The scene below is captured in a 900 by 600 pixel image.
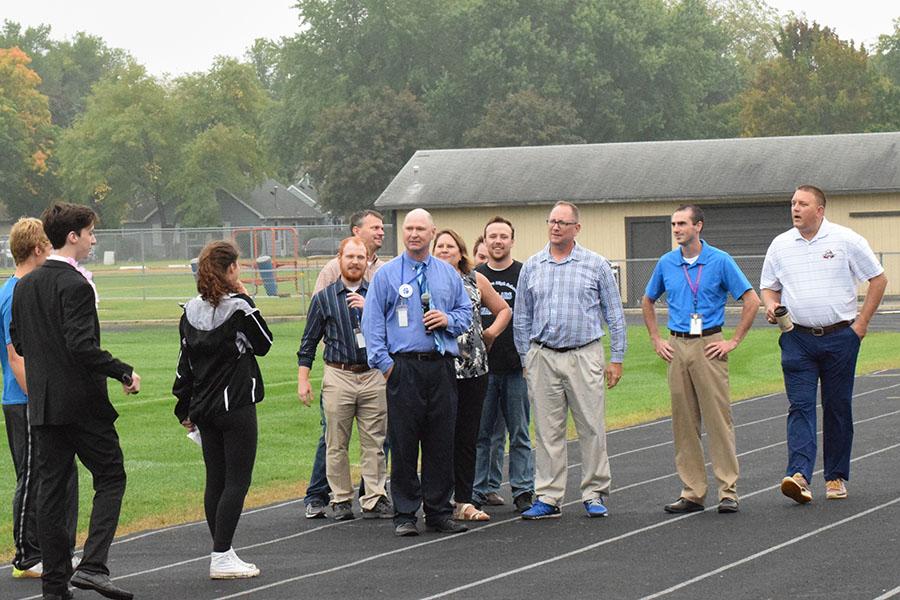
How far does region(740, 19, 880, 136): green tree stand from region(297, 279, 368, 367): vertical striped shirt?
57680 millimetres

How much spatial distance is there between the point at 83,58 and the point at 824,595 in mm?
135841

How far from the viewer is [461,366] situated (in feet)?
32.7

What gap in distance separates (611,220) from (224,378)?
112 feet

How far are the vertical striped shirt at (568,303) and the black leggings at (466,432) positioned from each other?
446mm

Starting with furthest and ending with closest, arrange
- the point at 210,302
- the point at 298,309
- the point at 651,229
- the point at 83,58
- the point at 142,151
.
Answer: the point at 83,58 < the point at 142,151 < the point at 651,229 < the point at 298,309 < the point at 210,302

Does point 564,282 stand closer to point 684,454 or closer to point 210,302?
point 684,454

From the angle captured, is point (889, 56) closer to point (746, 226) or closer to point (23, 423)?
point (746, 226)

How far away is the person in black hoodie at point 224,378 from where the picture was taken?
8.27 metres

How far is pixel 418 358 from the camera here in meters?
9.59

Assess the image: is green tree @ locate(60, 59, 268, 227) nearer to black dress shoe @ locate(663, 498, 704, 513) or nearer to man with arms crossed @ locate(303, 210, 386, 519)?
man with arms crossed @ locate(303, 210, 386, 519)

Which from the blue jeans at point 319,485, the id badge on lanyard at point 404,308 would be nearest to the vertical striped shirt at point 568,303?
the id badge on lanyard at point 404,308

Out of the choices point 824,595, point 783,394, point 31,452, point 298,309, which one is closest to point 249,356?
point 31,452

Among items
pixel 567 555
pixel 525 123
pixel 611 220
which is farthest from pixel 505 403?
pixel 525 123

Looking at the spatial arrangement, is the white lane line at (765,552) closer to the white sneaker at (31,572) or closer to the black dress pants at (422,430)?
the black dress pants at (422,430)
